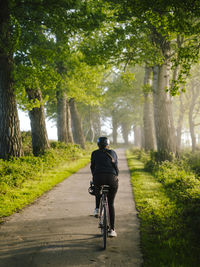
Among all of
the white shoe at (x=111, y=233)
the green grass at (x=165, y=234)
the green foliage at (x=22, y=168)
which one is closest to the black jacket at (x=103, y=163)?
the white shoe at (x=111, y=233)

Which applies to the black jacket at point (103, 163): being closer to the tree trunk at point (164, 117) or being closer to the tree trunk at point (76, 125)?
the tree trunk at point (164, 117)

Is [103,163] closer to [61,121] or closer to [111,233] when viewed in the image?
[111,233]

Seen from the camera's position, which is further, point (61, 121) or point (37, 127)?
point (61, 121)

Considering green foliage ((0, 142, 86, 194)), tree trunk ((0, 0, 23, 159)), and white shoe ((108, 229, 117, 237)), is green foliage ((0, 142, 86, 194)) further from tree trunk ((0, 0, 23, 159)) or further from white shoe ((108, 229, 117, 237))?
white shoe ((108, 229, 117, 237))

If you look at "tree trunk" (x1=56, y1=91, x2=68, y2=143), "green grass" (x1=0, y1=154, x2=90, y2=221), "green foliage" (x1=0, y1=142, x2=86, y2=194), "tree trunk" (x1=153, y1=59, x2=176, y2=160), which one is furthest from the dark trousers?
"tree trunk" (x1=56, y1=91, x2=68, y2=143)

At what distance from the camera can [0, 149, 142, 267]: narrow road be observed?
368 cm

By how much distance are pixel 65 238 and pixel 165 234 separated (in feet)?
6.85

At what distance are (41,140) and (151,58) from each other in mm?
8377

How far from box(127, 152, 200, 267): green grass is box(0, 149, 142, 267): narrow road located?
8.4 inches

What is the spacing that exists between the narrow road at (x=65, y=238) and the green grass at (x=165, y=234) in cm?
21

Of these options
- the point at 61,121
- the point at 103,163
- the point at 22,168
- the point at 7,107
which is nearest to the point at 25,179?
the point at 22,168

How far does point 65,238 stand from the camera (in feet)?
14.8

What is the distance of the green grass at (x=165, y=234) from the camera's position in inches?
145

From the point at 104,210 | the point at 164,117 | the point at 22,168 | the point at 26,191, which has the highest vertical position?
the point at 164,117
